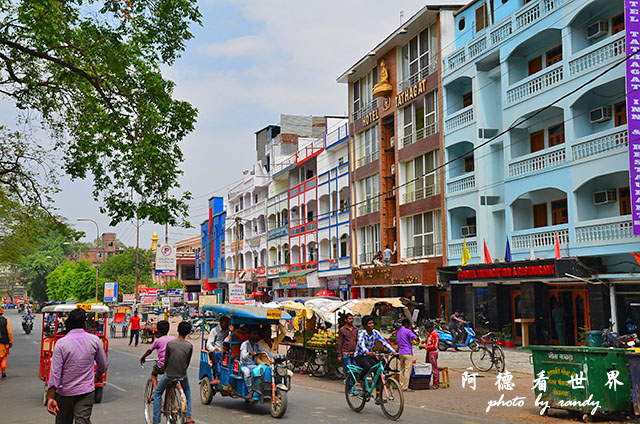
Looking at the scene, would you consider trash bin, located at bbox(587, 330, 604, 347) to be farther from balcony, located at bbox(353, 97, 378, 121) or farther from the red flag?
balcony, located at bbox(353, 97, 378, 121)

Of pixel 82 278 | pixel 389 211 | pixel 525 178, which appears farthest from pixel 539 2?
pixel 82 278

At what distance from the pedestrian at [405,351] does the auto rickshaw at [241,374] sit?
12.0 feet

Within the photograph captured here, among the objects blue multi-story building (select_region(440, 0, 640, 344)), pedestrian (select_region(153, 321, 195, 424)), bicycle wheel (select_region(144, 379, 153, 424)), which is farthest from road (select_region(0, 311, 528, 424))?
blue multi-story building (select_region(440, 0, 640, 344))

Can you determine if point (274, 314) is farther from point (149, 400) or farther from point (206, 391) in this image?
point (149, 400)

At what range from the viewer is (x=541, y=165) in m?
26.3

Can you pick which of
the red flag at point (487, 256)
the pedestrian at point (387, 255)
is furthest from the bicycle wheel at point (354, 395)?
the pedestrian at point (387, 255)

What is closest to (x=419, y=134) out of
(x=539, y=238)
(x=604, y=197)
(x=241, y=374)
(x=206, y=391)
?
(x=539, y=238)

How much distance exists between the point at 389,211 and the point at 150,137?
2294cm

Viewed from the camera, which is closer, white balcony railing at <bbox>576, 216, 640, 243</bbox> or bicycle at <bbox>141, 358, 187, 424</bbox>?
bicycle at <bbox>141, 358, 187, 424</bbox>

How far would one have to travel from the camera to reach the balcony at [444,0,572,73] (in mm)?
26469

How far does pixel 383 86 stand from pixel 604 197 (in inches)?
700

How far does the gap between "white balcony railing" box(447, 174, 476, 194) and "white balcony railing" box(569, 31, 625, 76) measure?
7.80 meters

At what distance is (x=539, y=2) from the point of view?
26.7 metres

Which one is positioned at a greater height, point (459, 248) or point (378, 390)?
point (459, 248)
